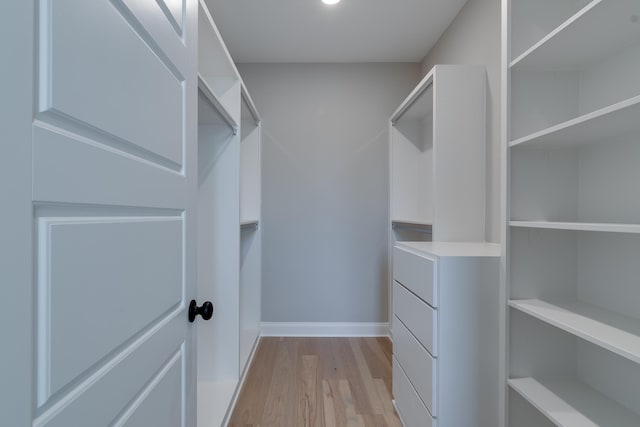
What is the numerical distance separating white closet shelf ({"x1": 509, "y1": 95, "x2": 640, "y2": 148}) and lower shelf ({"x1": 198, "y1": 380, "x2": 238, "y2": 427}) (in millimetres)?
1831

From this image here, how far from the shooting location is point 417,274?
1483mm

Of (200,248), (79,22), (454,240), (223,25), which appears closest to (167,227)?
(79,22)

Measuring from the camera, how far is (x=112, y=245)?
55 cm

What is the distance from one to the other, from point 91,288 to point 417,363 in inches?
55.1

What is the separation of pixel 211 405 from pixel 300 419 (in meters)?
0.49

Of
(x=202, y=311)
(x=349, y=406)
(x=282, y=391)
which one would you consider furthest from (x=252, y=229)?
(x=202, y=311)

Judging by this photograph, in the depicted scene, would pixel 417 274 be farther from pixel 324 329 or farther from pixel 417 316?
pixel 324 329

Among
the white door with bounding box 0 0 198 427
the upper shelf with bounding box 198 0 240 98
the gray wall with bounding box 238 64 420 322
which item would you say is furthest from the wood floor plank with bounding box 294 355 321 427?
the upper shelf with bounding box 198 0 240 98

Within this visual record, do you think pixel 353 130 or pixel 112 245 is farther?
pixel 353 130

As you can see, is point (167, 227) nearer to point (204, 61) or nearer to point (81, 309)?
point (81, 309)

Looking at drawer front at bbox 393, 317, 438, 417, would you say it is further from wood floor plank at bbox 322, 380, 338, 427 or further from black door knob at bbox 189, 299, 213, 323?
black door knob at bbox 189, 299, 213, 323

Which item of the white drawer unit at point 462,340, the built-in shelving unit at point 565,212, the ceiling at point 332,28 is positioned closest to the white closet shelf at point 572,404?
the built-in shelving unit at point 565,212

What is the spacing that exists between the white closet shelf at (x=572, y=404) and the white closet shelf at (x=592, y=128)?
87cm

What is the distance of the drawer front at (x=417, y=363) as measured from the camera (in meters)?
1.32
